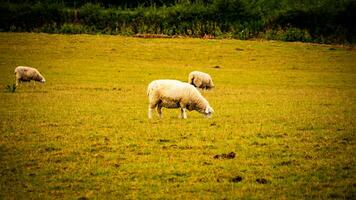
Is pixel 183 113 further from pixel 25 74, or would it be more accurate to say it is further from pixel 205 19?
pixel 205 19

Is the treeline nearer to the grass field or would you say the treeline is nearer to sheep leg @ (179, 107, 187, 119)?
the grass field

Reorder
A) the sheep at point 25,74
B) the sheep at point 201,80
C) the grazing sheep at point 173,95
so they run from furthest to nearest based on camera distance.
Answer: the sheep at point 201,80, the sheep at point 25,74, the grazing sheep at point 173,95

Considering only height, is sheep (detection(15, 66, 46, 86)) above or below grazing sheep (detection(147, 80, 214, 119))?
below

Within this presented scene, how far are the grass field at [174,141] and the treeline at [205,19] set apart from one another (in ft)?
68.6

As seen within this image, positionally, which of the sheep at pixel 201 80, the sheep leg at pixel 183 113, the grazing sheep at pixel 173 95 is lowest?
the sheep at pixel 201 80

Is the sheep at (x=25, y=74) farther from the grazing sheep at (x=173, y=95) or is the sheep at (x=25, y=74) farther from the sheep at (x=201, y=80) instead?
the grazing sheep at (x=173, y=95)

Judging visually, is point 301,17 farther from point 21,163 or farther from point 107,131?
point 21,163

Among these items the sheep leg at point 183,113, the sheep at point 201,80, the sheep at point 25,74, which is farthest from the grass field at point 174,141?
the sheep at point 201,80

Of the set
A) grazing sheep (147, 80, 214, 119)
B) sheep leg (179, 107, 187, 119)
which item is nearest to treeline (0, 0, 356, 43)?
sheep leg (179, 107, 187, 119)

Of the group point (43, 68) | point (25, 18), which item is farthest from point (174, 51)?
point (25, 18)

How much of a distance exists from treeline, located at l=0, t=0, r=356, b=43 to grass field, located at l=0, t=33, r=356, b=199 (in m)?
20.9

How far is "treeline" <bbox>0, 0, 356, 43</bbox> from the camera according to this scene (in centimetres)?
5175

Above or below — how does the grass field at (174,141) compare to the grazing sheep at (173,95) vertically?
below

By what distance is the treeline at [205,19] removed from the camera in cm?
5175
